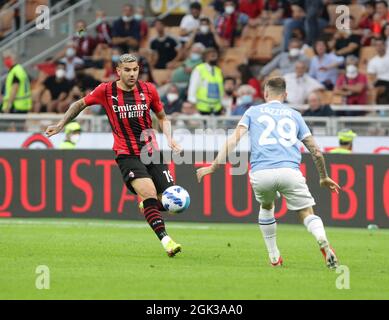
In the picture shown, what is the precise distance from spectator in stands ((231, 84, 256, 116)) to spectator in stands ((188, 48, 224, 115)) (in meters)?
0.36

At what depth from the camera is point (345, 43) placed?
935 inches

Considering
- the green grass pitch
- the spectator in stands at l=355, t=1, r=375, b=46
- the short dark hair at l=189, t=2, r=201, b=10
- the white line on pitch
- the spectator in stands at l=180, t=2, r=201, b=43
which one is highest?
the short dark hair at l=189, t=2, r=201, b=10

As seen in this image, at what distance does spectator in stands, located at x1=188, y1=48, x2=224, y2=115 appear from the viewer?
912 inches

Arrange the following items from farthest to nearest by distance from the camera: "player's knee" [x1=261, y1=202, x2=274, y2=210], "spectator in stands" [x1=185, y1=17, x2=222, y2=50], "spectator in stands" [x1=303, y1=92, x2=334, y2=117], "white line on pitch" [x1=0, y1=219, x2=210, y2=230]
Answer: "spectator in stands" [x1=185, y1=17, x2=222, y2=50]
"spectator in stands" [x1=303, y1=92, x2=334, y2=117]
"white line on pitch" [x1=0, y1=219, x2=210, y2=230]
"player's knee" [x1=261, y1=202, x2=274, y2=210]

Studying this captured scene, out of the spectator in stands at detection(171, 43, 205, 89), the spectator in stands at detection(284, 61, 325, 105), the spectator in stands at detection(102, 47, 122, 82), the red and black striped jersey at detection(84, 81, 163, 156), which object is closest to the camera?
the red and black striped jersey at detection(84, 81, 163, 156)

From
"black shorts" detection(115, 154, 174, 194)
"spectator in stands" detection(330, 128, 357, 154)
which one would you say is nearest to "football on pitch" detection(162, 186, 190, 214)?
"black shorts" detection(115, 154, 174, 194)

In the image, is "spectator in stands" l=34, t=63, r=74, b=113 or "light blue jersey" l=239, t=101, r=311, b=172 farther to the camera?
"spectator in stands" l=34, t=63, r=74, b=113

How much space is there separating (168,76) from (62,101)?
2.43 meters

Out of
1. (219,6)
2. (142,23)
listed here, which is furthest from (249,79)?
(142,23)

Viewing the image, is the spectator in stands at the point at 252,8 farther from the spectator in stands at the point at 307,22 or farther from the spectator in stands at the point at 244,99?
the spectator in stands at the point at 244,99

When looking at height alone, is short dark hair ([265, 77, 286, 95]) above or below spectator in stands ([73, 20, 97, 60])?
below

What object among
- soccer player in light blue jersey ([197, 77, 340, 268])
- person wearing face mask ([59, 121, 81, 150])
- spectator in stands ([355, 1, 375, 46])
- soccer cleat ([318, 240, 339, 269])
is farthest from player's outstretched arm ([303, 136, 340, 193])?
spectator in stands ([355, 1, 375, 46])

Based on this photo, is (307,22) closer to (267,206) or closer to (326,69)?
(326,69)

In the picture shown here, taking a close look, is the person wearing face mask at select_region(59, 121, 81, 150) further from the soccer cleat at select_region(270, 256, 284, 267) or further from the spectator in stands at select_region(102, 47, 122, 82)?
the soccer cleat at select_region(270, 256, 284, 267)
